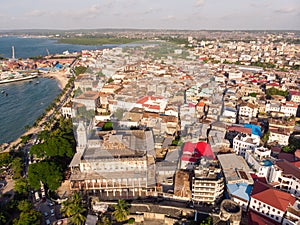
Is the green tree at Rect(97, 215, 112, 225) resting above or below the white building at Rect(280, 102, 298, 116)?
below

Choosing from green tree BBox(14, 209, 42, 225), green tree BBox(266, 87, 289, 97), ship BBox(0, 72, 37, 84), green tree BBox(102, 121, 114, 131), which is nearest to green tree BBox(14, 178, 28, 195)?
green tree BBox(14, 209, 42, 225)

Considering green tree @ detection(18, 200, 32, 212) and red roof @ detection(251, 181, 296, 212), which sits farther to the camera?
green tree @ detection(18, 200, 32, 212)

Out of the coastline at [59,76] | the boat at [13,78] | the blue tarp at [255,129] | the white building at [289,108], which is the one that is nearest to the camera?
the blue tarp at [255,129]

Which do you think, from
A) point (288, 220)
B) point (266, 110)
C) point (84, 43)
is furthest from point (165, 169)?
point (84, 43)

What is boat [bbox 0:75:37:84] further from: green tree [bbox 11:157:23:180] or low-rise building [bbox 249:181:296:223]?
low-rise building [bbox 249:181:296:223]

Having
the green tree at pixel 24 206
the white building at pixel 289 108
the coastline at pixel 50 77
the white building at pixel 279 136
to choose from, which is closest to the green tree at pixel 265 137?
the white building at pixel 279 136

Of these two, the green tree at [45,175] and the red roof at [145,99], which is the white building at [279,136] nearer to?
the red roof at [145,99]
